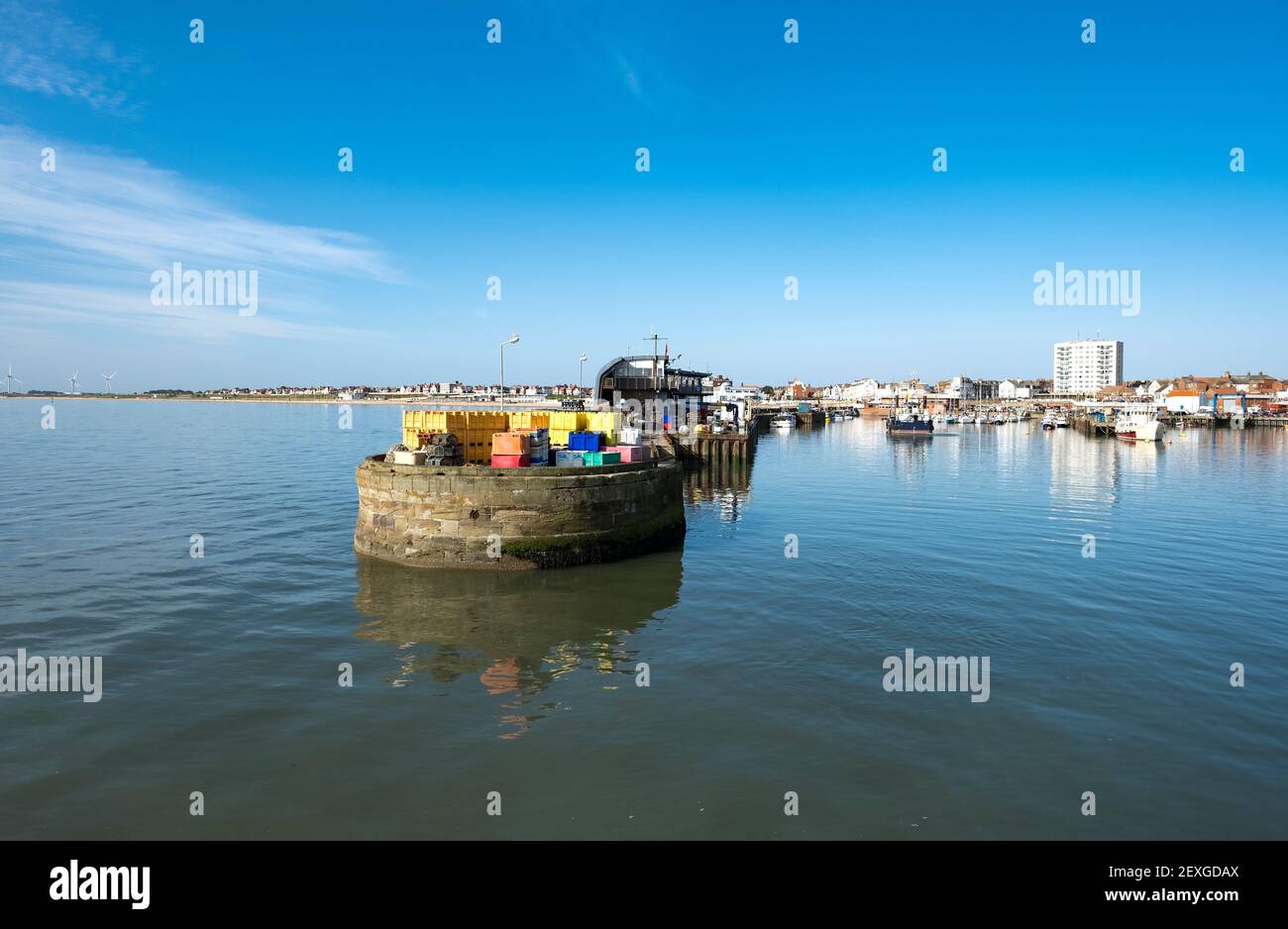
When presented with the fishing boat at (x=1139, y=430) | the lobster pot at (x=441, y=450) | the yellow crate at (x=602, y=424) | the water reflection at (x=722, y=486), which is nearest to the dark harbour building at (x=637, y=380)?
the water reflection at (x=722, y=486)

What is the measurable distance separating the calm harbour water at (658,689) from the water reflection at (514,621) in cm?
10

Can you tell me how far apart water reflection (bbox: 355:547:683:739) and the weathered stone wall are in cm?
53

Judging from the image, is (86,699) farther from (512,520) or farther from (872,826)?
(872,826)

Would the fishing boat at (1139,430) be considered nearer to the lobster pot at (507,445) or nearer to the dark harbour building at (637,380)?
the dark harbour building at (637,380)

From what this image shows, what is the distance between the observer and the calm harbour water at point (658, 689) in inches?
367

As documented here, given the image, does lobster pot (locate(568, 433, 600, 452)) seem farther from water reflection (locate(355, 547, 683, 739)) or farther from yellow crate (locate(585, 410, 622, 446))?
water reflection (locate(355, 547, 683, 739))

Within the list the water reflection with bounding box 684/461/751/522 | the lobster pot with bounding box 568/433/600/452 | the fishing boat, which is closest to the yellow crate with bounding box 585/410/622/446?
the lobster pot with bounding box 568/433/600/452

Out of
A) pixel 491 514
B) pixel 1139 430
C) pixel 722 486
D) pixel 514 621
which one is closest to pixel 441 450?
pixel 491 514

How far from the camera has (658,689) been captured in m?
13.1

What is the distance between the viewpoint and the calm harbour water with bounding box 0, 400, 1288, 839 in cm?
932

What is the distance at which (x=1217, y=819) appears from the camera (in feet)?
30.2

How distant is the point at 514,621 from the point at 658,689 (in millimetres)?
5578
